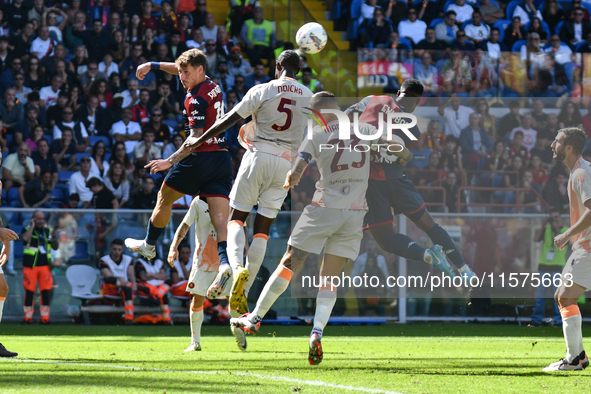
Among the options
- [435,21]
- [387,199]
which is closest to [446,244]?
[387,199]

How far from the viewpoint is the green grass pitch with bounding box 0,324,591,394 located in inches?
216

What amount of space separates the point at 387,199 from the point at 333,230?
2085mm

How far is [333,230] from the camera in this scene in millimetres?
7027

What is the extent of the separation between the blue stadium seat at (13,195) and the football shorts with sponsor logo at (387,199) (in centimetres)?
769

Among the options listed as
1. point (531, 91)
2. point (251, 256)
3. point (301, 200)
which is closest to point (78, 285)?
point (301, 200)

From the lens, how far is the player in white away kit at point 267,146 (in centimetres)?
764

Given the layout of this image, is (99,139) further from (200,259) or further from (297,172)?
(297,172)

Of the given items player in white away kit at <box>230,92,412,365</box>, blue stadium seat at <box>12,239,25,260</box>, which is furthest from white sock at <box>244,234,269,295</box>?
blue stadium seat at <box>12,239,25,260</box>

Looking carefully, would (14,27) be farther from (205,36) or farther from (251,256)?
(251,256)

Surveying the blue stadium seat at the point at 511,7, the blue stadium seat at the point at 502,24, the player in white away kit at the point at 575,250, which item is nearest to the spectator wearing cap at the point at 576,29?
the blue stadium seat at the point at 511,7

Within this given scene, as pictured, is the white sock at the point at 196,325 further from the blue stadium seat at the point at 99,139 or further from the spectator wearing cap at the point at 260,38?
the spectator wearing cap at the point at 260,38

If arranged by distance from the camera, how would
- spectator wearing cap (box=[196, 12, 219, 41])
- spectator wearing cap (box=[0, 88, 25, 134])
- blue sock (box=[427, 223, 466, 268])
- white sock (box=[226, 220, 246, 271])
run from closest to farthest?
white sock (box=[226, 220, 246, 271]) < blue sock (box=[427, 223, 466, 268]) < spectator wearing cap (box=[0, 88, 25, 134]) < spectator wearing cap (box=[196, 12, 219, 41])

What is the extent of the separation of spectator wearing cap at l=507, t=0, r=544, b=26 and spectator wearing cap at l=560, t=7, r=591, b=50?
648 mm

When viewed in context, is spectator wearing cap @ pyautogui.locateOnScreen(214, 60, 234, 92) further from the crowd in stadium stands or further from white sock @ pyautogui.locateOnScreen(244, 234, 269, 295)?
white sock @ pyautogui.locateOnScreen(244, 234, 269, 295)
